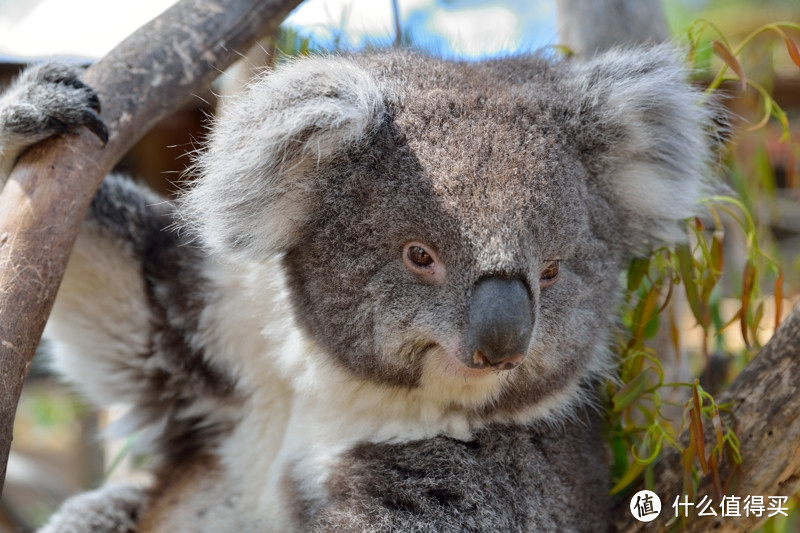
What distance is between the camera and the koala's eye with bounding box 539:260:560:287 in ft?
6.29

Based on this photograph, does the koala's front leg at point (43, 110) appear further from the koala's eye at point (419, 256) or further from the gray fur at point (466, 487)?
the gray fur at point (466, 487)

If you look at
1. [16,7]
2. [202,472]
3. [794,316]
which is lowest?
[202,472]

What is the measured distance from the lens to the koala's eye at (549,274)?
192cm

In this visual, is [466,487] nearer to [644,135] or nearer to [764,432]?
[764,432]

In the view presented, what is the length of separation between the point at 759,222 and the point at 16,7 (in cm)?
339

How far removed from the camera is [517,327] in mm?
1706

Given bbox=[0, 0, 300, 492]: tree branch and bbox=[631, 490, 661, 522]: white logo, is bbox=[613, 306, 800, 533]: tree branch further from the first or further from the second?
bbox=[0, 0, 300, 492]: tree branch

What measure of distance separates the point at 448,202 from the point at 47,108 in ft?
3.40

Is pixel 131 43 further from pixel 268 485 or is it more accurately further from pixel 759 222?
pixel 759 222

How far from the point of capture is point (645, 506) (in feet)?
7.27

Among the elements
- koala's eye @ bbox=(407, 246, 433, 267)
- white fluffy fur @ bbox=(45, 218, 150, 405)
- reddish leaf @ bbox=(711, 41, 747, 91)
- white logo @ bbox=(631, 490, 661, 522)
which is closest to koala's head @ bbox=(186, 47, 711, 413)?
koala's eye @ bbox=(407, 246, 433, 267)

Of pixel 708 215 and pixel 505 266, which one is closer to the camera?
pixel 505 266

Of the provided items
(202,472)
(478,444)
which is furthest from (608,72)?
(202,472)

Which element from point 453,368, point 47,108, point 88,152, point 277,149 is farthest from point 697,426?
point 47,108
